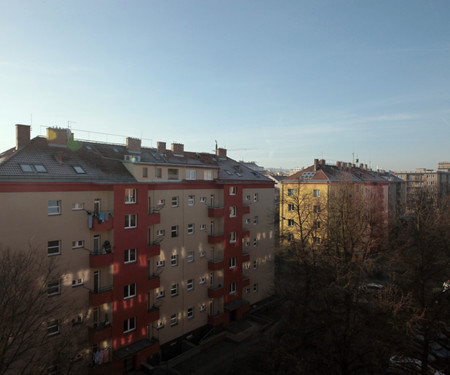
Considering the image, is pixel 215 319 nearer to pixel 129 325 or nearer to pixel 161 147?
pixel 129 325

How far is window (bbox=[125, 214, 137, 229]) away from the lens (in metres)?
23.8

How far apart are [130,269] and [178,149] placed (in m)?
14.5

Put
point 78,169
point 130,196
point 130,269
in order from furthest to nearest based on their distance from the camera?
point 130,196 < point 130,269 < point 78,169

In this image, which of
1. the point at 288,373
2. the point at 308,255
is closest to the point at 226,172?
the point at 308,255

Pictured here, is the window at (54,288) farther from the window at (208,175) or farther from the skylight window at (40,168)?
the window at (208,175)

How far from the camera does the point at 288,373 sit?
798 inches

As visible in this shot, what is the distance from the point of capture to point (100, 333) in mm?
21359

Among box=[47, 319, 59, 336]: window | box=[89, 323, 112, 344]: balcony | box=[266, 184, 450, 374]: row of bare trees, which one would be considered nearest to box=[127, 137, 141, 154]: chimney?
box=[89, 323, 112, 344]: balcony

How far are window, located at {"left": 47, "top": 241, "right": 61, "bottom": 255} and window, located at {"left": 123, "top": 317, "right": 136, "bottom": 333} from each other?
7504mm

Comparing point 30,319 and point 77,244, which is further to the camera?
point 77,244

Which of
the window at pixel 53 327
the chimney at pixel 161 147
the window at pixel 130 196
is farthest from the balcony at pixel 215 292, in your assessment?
the chimney at pixel 161 147

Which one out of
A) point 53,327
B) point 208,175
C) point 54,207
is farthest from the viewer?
point 208,175

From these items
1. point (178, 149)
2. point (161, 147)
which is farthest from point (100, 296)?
point (178, 149)

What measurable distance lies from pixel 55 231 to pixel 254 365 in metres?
18.5
